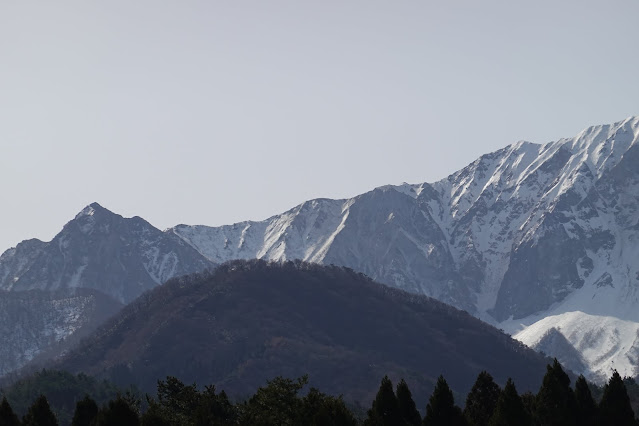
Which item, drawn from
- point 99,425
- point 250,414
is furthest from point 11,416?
point 250,414

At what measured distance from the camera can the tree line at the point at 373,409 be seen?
139m

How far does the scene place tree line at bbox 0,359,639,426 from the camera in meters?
139

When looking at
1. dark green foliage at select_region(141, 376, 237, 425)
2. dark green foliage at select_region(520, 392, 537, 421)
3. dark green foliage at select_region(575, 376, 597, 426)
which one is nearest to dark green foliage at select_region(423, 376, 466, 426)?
dark green foliage at select_region(520, 392, 537, 421)

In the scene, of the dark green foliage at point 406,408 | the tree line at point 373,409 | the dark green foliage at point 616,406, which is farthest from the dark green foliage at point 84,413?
the dark green foliage at point 616,406

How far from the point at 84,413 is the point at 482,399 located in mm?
54286

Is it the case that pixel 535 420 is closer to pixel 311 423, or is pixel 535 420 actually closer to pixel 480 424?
pixel 480 424

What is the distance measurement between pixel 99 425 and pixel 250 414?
24.9 m

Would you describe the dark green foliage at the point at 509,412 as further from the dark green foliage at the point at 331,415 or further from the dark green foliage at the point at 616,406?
the dark green foliage at the point at 331,415

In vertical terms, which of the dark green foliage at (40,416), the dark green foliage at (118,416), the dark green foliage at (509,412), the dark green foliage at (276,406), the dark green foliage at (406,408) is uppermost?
the dark green foliage at (40,416)

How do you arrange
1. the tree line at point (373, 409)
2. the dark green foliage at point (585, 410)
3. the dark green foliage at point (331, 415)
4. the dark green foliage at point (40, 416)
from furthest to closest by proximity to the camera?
the dark green foliage at point (585, 410) < the dark green foliage at point (40, 416) < the tree line at point (373, 409) < the dark green foliage at point (331, 415)

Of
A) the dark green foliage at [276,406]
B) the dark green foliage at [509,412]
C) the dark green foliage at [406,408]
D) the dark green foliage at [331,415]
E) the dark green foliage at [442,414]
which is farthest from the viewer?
the dark green foliage at [406,408]

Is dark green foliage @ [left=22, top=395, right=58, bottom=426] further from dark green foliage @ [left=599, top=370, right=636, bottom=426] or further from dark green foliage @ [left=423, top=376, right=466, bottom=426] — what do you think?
dark green foliage @ [left=599, top=370, right=636, bottom=426]

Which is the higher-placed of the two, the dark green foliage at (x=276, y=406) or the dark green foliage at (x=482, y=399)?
the dark green foliage at (x=276, y=406)

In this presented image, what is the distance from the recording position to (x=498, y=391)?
176 metres
